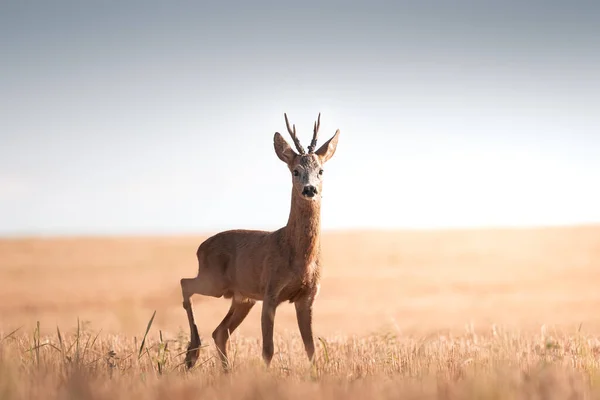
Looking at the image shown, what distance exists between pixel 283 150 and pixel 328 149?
59 cm

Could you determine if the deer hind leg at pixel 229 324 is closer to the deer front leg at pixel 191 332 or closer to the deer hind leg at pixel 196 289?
the deer hind leg at pixel 196 289

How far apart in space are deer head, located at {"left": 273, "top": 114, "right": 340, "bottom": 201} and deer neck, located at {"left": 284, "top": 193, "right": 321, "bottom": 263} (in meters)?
0.14

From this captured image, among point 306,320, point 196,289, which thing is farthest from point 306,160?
point 196,289

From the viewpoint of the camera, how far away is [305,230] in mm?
9547

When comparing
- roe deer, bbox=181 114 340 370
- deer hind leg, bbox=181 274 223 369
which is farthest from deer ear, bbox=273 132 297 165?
deer hind leg, bbox=181 274 223 369

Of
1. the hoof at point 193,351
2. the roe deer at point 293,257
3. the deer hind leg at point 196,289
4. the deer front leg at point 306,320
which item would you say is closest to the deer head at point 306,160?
the roe deer at point 293,257

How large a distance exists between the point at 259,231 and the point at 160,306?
479cm

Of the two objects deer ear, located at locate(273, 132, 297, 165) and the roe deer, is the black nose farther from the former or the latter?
deer ear, located at locate(273, 132, 297, 165)

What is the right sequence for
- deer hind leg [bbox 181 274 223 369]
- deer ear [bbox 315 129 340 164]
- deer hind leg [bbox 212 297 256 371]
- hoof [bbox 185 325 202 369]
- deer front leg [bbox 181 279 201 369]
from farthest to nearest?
deer hind leg [bbox 212 297 256 371] → deer hind leg [bbox 181 274 223 369] → deer ear [bbox 315 129 340 164] → deer front leg [bbox 181 279 201 369] → hoof [bbox 185 325 202 369]

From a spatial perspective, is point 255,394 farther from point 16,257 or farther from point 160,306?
point 16,257

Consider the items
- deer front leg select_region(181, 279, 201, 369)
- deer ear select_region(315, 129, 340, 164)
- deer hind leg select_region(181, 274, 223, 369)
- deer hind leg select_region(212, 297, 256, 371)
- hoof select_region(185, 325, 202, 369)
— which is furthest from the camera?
deer hind leg select_region(212, 297, 256, 371)

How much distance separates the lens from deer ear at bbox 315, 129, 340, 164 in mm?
9992

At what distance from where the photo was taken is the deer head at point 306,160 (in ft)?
30.5

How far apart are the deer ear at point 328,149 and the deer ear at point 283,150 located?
1.11ft
